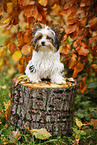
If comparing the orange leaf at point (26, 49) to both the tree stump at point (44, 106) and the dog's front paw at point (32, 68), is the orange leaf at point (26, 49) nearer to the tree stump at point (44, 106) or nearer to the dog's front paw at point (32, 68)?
the dog's front paw at point (32, 68)


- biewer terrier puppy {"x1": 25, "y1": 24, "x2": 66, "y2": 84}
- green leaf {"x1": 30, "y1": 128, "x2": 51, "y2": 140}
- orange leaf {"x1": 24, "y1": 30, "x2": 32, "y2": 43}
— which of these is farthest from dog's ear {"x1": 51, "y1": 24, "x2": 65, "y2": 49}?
green leaf {"x1": 30, "y1": 128, "x2": 51, "y2": 140}

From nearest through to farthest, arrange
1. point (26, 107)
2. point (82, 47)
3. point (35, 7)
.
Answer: point (35, 7), point (82, 47), point (26, 107)

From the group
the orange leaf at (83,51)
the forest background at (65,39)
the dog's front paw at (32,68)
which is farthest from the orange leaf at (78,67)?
the dog's front paw at (32,68)

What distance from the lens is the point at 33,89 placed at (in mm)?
2334

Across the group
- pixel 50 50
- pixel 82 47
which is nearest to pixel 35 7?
pixel 50 50

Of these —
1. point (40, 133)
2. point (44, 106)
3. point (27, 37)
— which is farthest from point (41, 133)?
point (27, 37)

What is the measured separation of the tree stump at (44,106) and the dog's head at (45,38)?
1.71 feet

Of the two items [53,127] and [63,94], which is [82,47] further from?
[53,127]

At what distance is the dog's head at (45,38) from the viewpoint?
7.51 feet

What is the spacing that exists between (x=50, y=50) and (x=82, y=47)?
436 millimetres

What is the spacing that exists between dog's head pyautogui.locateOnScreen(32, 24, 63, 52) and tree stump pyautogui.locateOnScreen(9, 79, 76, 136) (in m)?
0.52

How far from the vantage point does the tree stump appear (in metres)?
2.34

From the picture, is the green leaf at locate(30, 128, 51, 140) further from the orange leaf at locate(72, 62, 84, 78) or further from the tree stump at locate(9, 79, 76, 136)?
the orange leaf at locate(72, 62, 84, 78)

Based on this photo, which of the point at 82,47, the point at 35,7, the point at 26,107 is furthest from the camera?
the point at 26,107
